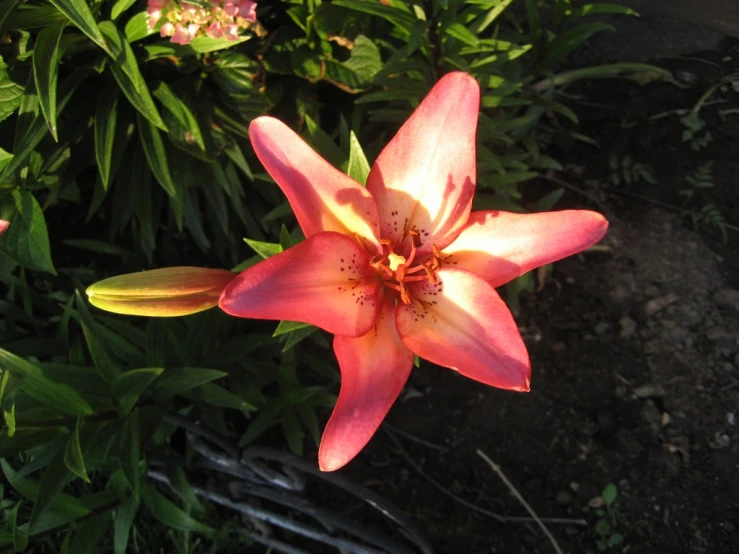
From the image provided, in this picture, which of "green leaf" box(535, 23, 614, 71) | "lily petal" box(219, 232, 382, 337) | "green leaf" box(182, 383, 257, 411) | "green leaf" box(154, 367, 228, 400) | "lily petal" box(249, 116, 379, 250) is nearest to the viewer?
"lily petal" box(219, 232, 382, 337)

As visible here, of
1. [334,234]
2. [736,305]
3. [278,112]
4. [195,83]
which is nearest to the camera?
[334,234]

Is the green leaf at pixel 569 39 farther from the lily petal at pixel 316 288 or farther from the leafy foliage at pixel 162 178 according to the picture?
the lily petal at pixel 316 288

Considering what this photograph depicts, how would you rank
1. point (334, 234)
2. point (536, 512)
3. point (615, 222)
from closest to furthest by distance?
point (334, 234) < point (536, 512) < point (615, 222)

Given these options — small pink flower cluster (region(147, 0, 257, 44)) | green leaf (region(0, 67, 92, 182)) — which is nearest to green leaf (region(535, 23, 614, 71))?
small pink flower cluster (region(147, 0, 257, 44))

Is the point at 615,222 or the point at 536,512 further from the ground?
the point at 615,222

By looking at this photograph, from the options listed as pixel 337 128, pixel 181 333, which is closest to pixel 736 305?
pixel 337 128

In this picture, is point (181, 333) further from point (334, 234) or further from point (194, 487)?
point (334, 234)

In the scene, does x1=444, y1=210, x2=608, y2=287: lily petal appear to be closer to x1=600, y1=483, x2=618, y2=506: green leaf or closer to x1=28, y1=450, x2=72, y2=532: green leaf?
x1=28, y1=450, x2=72, y2=532: green leaf
